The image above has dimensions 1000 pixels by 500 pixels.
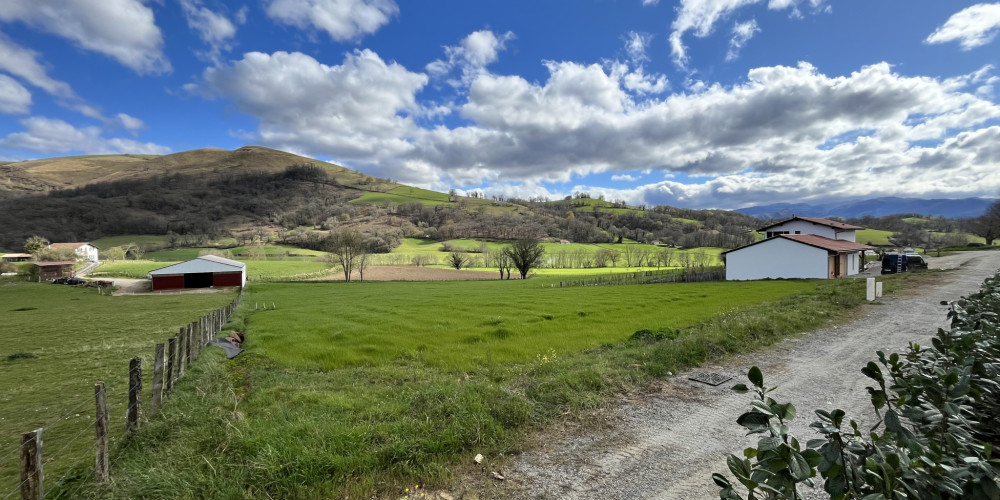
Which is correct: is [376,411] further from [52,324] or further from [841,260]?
[841,260]

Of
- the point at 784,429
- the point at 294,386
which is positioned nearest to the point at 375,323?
the point at 294,386

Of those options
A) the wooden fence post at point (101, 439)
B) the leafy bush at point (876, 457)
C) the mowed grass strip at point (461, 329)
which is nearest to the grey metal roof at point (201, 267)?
the mowed grass strip at point (461, 329)

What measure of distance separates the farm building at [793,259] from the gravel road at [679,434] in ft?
123

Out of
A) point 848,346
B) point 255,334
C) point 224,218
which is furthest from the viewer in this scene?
point 224,218

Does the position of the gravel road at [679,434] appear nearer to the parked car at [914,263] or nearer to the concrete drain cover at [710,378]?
the concrete drain cover at [710,378]

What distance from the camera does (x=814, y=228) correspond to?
169 ft

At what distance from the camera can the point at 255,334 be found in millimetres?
19750

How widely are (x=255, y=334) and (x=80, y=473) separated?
45.2 feet

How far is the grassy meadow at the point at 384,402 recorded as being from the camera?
5359 mm

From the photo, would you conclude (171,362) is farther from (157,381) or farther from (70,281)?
(70,281)

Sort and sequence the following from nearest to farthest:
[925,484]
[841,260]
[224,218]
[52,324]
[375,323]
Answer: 1. [925,484]
2. [375,323]
3. [52,324]
4. [841,260]
5. [224,218]

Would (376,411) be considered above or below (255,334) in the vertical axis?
above

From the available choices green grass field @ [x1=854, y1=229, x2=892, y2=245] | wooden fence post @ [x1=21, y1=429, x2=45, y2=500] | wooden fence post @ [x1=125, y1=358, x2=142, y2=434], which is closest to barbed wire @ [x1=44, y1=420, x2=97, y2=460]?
wooden fence post @ [x1=125, y1=358, x2=142, y2=434]

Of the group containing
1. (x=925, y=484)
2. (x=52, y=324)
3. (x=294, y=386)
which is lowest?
(x=52, y=324)
